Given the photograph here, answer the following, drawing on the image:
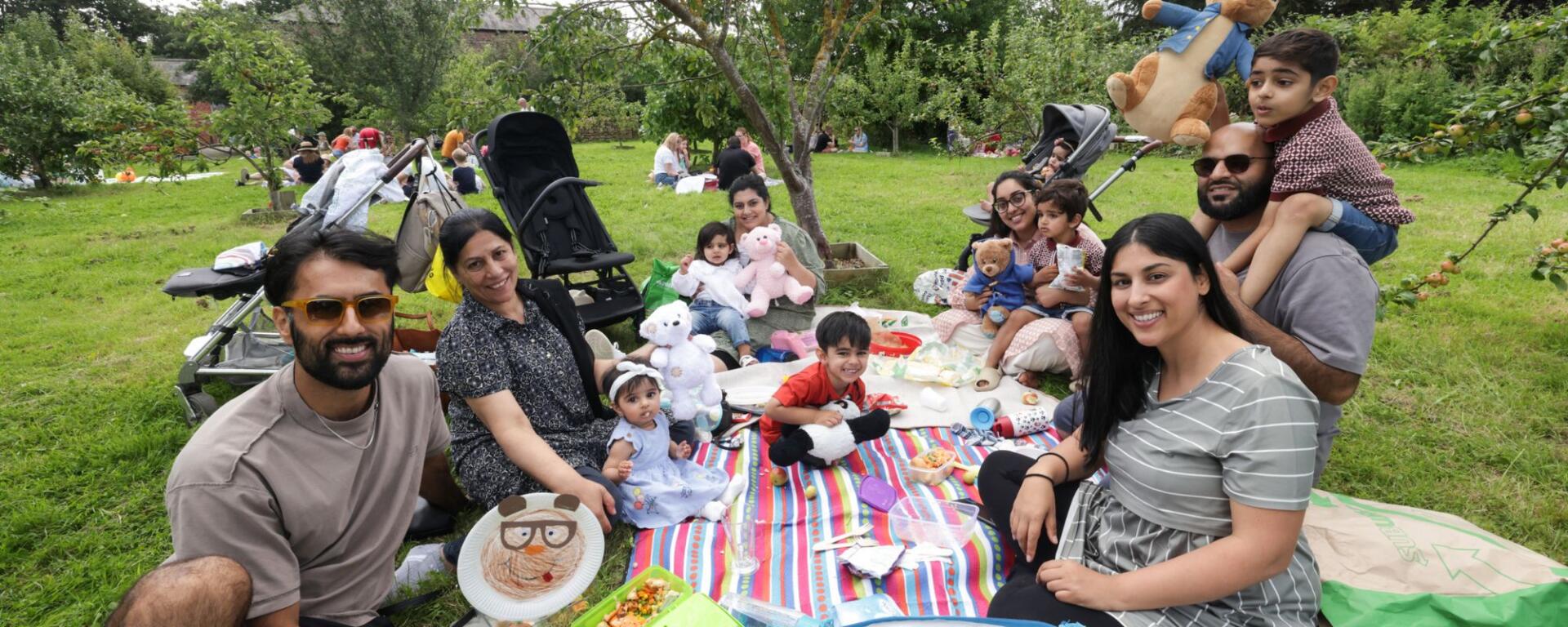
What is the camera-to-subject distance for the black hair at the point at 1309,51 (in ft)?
7.56

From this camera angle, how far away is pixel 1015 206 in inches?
185

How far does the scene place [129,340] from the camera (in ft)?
18.5

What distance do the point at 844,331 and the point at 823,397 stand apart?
39 cm

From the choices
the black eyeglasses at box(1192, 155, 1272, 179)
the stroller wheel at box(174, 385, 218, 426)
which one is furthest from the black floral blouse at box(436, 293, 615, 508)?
the black eyeglasses at box(1192, 155, 1272, 179)

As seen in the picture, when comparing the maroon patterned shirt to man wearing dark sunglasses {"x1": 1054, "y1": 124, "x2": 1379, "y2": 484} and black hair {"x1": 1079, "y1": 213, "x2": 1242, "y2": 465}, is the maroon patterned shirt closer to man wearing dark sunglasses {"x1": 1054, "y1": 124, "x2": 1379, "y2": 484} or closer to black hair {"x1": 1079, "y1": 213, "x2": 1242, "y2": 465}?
man wearing dark sunglasses {"x1": 1054, "y1": 124, "x2": 1379, "y2": 484}

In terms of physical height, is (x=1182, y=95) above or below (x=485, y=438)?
above

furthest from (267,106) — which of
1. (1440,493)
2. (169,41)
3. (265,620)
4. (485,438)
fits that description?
(169,41)

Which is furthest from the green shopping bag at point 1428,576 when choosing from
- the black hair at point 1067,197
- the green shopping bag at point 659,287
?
the green shopping bag at point 659,287

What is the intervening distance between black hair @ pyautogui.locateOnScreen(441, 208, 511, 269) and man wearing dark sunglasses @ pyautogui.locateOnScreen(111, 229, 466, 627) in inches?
20.3

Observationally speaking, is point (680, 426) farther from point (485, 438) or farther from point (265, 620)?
point (265, 620)

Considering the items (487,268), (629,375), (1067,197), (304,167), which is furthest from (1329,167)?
(304,167)

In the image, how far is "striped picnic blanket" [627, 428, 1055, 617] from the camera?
2.64 meters

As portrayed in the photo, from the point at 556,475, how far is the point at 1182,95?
9.23 feet

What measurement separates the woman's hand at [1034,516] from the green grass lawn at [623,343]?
1593 millimetres
